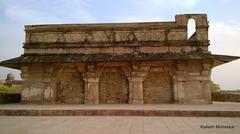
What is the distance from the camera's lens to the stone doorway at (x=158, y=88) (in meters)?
14.2

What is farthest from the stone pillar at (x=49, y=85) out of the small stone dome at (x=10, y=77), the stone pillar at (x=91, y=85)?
the small stone dome at (x=10, y=77)

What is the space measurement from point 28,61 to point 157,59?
6994mm

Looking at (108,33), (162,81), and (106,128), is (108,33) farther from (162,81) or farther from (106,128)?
(106,128)

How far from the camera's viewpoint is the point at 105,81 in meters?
14.5

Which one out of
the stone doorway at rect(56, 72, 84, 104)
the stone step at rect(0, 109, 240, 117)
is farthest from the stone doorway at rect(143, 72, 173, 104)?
the stone step at rect(0, 109, 240, 117)

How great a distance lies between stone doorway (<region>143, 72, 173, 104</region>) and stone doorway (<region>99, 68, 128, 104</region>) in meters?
1.17

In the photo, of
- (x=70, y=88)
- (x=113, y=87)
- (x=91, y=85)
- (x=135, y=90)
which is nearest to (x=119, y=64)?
(x=113, y=87)

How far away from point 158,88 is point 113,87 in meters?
2.52

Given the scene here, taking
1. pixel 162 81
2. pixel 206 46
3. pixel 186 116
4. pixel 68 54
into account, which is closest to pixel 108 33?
pixel 68 54

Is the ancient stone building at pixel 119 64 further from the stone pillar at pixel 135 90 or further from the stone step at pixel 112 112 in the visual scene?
the stone step at pixel 112 112

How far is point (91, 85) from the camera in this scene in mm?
14266

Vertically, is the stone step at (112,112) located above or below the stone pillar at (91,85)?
below

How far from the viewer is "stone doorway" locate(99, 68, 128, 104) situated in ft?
47.1

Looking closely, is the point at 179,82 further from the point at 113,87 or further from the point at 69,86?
the point at 69,86
